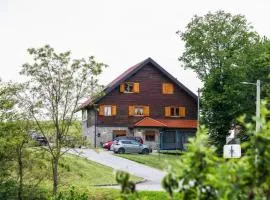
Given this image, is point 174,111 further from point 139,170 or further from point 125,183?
point 125,183

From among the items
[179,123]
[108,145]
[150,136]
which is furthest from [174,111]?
[108,145]

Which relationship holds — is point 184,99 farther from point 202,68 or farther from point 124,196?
point 124,196

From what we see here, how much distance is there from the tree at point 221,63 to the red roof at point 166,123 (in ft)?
17.3

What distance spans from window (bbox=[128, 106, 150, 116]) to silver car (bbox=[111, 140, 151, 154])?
10.5 meters

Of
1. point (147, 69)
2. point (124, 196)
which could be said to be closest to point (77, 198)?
point (124, 196)

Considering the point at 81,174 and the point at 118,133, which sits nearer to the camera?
the point at 81,174

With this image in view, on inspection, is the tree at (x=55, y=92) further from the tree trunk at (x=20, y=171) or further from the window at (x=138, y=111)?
the window at (x=138, y=111)

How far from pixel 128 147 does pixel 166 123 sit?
12.5 meters

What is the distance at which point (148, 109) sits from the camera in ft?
238

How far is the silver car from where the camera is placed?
6053 cm

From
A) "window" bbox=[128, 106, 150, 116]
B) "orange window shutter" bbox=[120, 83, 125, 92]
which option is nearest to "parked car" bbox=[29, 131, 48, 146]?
"orange window shutter" bbox=[120, 83, 125, 92]

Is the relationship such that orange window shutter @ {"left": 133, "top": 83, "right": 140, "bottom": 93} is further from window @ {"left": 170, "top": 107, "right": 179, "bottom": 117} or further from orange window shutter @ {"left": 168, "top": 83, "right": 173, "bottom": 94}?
window @ {"left": 170, "top": 107, "right": 179, "bottom": 117}

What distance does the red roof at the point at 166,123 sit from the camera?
7081 centimetres

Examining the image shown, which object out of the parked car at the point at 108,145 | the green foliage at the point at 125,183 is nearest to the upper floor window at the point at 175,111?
the parked car at the point at 108,145
